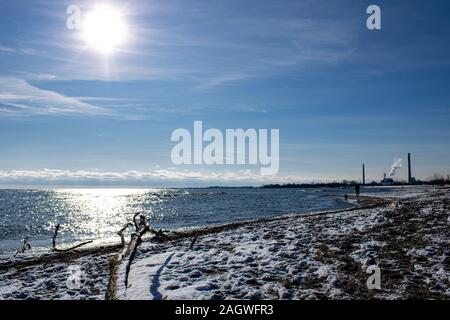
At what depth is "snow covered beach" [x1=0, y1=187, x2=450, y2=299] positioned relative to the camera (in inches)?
368

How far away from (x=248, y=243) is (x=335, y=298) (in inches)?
254

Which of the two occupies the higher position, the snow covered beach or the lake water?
the snow covered beach

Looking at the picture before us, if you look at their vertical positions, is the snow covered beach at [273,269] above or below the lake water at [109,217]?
above

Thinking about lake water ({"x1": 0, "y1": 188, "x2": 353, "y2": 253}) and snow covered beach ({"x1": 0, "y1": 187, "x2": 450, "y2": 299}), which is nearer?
snow covered beach ({"x1": 0, "y1": 187, "x2": 450, "y2": 299})

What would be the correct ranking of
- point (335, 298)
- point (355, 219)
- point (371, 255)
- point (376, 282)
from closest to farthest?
1. point (335, 298)
2. point (376, 282)
3. point (371, 255)
4. point (355, 219)

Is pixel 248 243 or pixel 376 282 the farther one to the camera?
pixel 248 243

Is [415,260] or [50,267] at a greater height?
[415,260]

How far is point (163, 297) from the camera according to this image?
9148mm

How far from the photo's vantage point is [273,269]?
1113cm

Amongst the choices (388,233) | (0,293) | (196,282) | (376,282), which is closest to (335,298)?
(376,282)

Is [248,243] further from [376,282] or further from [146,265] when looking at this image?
[376,282]

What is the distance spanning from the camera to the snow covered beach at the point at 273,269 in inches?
368

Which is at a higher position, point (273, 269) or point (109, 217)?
point (273, 269)

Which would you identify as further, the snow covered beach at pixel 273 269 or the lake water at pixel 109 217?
the lake water at pixel 109 217
